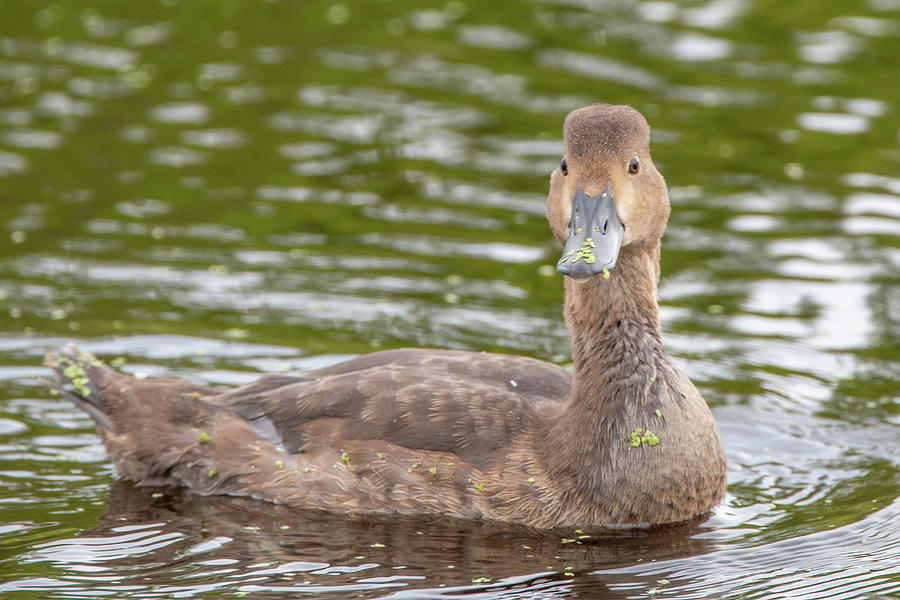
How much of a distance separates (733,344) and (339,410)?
335cm

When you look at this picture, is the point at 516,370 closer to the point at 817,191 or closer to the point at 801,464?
the point at 801,464

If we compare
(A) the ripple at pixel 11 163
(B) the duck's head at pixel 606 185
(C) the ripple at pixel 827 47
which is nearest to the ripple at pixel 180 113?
(A) the ripple at pixel 11 163

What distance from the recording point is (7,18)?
16266 millimetres

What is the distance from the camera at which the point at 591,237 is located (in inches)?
294

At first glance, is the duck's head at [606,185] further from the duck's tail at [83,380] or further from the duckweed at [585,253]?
the duck's tail at [83,380]

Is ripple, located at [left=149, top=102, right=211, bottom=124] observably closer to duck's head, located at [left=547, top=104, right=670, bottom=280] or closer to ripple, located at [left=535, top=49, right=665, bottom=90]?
ripple, located at [left=535, top=49, right=665, bottom=90]

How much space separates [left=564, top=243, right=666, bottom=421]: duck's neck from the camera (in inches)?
314

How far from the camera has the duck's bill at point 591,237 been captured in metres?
7.24

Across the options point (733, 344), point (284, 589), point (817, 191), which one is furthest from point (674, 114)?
point (284, 589)

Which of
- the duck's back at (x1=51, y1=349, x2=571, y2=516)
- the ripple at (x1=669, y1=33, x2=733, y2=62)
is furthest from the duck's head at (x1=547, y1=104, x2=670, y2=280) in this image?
the ripple at (x1=669, y1=33, x2=733, y2=62)

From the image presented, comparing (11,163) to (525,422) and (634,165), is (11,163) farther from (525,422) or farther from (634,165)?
(634,165)

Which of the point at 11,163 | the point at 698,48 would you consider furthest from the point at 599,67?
the point at 11,163

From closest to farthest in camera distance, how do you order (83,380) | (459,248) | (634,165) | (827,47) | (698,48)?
(634,165), (83,380), (459,248), (827,47), (698,48)

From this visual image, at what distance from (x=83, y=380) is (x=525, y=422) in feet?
9.13
